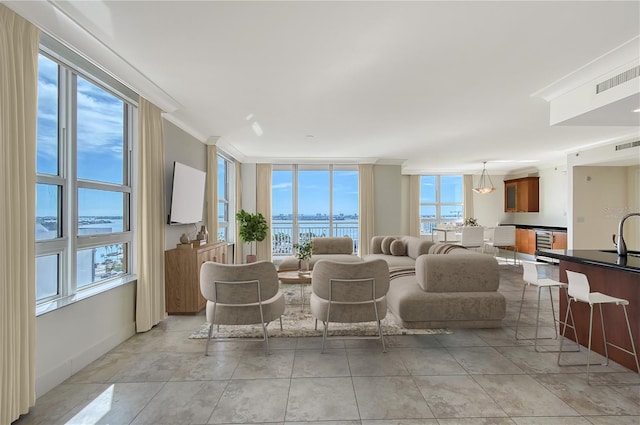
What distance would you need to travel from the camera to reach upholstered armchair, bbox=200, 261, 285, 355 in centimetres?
293

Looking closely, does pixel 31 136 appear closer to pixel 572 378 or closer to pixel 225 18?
pixel 225 18

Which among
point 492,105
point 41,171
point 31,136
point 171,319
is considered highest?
point 492,105

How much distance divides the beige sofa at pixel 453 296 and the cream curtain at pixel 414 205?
268 inches

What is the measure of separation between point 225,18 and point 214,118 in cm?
253

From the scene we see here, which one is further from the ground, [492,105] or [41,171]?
[492,105]

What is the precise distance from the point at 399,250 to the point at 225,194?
405cm

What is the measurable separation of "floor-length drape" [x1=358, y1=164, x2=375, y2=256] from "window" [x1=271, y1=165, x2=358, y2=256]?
1.32ft

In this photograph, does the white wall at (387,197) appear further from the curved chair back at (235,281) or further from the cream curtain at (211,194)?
the curved chair back at (235,281)

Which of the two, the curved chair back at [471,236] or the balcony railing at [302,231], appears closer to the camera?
the curved chair back at [471,236]

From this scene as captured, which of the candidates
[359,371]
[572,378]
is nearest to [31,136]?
[359,371]

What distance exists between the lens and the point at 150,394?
7.67 ft

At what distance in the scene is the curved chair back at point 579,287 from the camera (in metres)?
2.52

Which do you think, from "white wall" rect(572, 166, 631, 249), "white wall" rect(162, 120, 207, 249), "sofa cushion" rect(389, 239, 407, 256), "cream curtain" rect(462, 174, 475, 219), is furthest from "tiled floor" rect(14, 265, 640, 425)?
"cream curtain" rect(462, 174, 475, 219)

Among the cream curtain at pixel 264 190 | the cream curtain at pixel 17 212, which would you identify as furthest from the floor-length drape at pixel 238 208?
the cream curtain at pixel 17 212
